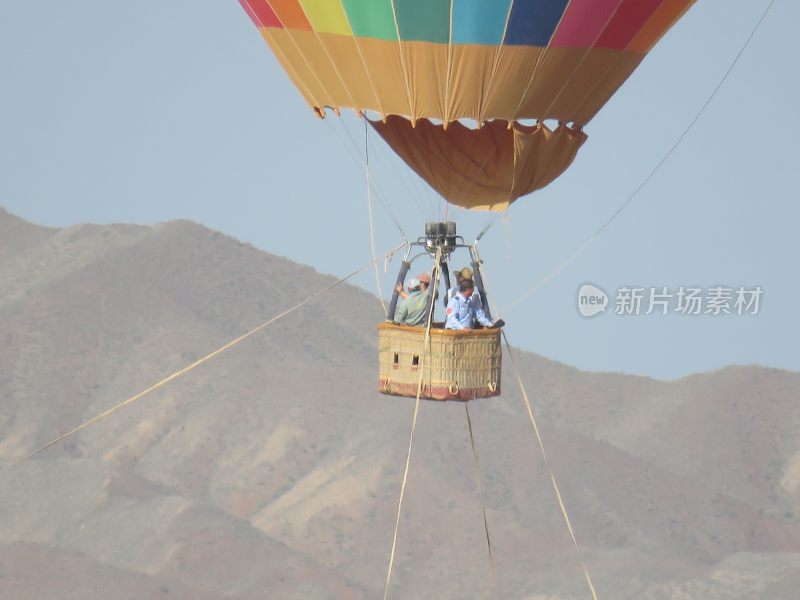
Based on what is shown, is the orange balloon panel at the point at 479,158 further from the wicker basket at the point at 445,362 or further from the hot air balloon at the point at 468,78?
the wicker basket at the point at 445,362

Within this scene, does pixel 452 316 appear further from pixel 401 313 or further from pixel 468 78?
pixel 468 78

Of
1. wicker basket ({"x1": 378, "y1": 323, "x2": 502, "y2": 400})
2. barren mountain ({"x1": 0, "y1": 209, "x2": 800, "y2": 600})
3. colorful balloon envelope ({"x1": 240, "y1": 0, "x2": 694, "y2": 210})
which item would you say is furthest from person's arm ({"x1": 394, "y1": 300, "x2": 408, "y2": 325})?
barren mountain ({"x1": 0, "y1": 209, "x2": 800, "y2": 600})

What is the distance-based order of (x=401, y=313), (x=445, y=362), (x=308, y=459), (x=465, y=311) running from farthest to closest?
1. (x=308, y=459)
2. (x=401, y=313)
3. (x=465, y=311)
4. (x=445, y=362)

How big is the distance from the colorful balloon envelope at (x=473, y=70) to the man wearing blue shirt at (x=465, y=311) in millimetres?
2167

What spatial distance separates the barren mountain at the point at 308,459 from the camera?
70.3 meters

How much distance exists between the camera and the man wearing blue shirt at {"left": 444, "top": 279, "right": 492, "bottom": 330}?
28.6 m

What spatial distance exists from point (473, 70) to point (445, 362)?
3.63 m

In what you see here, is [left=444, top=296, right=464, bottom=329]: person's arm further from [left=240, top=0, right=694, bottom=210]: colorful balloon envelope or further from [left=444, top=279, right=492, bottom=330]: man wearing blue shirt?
[left=240, top=0, right=694, bottom=210]: colorful balloon envelope

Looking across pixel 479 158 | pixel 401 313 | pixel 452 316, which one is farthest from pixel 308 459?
pixel 452 316

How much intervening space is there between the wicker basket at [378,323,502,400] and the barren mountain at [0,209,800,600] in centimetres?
3794

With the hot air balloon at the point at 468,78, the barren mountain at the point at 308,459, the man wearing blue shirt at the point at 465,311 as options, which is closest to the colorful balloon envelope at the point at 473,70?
the hot air balloon at the point at 468,78

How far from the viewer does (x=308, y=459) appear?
84625mm

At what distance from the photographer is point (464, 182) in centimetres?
3077

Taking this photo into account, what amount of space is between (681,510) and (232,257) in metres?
34.9
